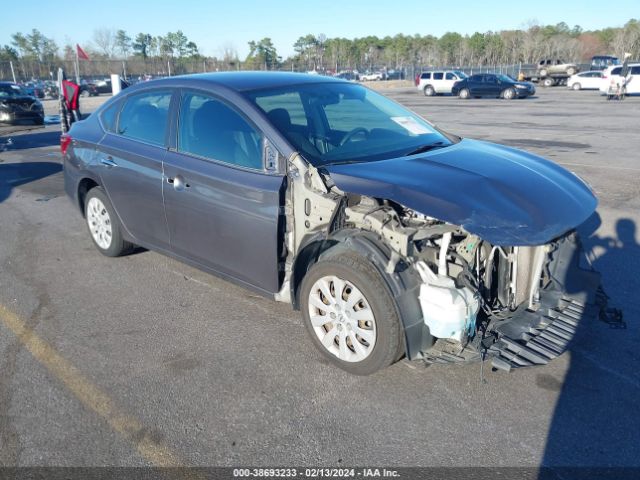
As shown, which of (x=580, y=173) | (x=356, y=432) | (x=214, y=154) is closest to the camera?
(x=356, y=432)

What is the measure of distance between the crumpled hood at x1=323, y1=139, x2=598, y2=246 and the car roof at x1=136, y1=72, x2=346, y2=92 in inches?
42.7

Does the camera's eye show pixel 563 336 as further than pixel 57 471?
Yes

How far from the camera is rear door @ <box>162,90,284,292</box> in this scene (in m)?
3.70

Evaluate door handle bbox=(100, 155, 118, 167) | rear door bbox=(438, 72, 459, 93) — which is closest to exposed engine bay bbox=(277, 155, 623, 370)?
door handle bbox=(100, 155, 118, 167)

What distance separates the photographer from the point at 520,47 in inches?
3588

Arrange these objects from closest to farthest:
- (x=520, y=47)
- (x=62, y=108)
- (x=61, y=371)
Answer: (x=61, y=371)
(x=62, y=108)
(x=520, y=47)

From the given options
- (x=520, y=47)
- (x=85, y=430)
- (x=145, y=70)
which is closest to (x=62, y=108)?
(x=85, y=430)

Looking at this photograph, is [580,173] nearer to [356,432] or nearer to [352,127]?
[352,127]

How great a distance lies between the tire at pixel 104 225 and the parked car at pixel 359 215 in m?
0.53

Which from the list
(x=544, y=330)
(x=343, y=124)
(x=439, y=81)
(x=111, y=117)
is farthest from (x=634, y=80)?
(x=544, y=330)

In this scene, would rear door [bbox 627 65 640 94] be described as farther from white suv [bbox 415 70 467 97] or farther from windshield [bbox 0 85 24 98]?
windshield [bbox 0 85 24 98]

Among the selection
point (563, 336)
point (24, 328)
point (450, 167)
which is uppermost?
point (450, 167)

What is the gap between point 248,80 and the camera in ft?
14.2

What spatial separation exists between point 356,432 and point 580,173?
7661 millimetres
